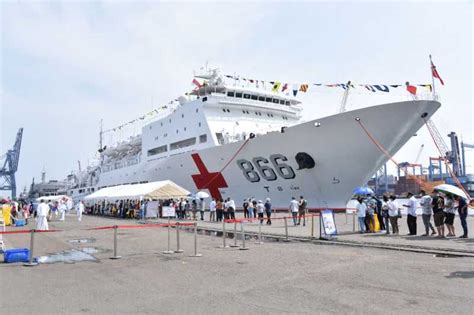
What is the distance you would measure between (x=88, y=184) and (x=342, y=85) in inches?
1321

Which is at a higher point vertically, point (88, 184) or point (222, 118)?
point (222, 118)

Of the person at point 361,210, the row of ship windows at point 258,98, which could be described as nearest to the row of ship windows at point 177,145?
the row of ship windows at point 258,98

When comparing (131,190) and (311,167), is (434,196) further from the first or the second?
(131,190)

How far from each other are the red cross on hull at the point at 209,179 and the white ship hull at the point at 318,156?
0.06m

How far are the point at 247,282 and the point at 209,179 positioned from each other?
16442 millimetres

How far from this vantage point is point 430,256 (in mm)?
7445

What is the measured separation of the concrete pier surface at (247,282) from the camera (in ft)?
14.0

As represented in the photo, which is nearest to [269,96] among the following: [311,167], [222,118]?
[222,118]

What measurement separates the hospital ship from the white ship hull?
0.12ft

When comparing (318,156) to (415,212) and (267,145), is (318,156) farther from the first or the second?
(415,212)

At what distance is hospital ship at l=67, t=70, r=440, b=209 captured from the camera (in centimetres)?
1542

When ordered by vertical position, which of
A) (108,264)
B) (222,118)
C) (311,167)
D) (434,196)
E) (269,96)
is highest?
(269,96)

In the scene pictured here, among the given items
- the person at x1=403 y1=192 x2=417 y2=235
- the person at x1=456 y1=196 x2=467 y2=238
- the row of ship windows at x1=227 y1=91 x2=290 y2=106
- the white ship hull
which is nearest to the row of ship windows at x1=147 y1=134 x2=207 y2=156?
the white ship hull

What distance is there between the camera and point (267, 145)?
17.9m
